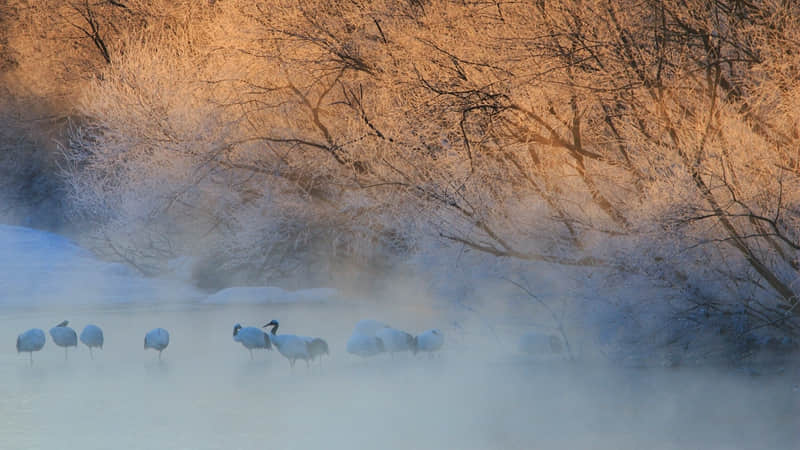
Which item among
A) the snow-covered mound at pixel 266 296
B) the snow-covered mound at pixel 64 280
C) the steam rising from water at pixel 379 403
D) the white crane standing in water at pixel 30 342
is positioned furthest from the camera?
the snow-covered mound at pixel 64 280

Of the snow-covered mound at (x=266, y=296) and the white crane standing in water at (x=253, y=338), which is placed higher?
the snow-covered mound at (x=266, y=296)

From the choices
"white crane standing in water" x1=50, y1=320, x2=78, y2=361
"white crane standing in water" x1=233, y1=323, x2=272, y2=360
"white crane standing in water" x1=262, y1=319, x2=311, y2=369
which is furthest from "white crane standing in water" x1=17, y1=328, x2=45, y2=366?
"white crane standing in water" x1=262, y1=319, x2=311, y2=369

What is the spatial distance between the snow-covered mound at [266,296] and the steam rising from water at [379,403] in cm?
529

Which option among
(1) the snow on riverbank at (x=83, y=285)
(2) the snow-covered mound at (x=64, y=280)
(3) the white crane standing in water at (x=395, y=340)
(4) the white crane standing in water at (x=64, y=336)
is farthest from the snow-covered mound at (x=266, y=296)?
(3) the white crane standing in water at (x=395, y=340)

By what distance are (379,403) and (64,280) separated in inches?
462

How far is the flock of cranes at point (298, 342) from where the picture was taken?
368 inches

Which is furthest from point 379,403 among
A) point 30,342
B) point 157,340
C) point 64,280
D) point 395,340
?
point 64,280

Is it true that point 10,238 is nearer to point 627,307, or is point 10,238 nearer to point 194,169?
point 194,169

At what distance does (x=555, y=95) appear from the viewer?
8445 millimetres

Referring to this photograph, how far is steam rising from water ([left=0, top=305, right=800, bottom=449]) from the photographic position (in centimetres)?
621

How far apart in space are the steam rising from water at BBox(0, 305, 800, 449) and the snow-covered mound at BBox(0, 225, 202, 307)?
5738 millimetres

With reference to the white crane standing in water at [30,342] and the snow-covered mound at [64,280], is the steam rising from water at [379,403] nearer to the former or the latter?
the white crane standing in water at [30,342]

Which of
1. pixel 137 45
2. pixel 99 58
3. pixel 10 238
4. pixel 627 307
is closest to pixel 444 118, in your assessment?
pixel 627 307

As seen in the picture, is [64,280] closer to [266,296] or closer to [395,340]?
[266,296]
